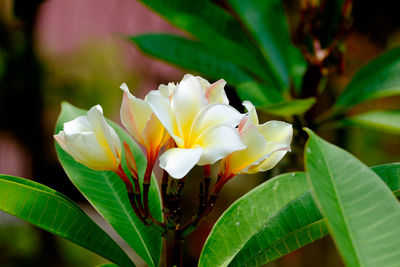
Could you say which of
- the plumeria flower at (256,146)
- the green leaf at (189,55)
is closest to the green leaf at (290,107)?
the green leaf at (189,55)

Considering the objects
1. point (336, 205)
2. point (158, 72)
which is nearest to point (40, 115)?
point (158, 72)

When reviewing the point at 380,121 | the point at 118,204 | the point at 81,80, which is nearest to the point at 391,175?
the point at 118,204

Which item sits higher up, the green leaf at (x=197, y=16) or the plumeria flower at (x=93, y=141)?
the green leaf at (x=197, y=16)

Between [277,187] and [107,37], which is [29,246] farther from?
[277,187]

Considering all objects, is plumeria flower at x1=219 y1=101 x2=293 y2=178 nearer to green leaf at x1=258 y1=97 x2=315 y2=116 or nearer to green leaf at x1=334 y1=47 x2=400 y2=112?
green leaf at x1=258 y1=97 x2=315 y2=116

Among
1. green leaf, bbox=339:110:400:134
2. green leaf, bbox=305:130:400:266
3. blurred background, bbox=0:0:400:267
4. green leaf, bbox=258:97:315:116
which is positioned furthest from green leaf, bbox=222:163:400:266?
blurred background, bbox=0:0:400:267

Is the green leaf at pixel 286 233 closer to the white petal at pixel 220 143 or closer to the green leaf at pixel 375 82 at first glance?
the white petal at pixel 220 143

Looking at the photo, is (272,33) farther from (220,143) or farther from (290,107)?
(220,143)
